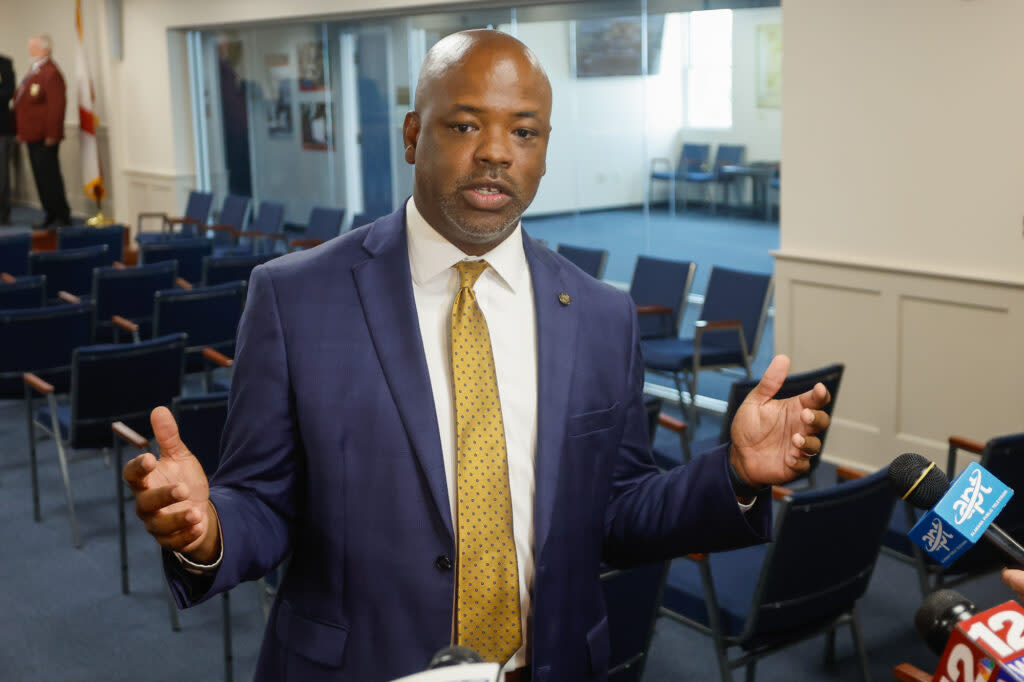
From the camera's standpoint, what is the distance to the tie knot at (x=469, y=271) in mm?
1572

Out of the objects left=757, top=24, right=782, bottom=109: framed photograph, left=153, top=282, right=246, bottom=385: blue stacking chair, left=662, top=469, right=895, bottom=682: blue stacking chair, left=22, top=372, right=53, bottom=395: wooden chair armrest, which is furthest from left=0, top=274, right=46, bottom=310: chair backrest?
left=757, top=24, right=782, bottom=109: framed photograph

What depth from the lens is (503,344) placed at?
1.60 m

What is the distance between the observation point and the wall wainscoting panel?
4934 mm

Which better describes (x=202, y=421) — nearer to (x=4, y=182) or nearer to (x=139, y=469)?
(x=139, y=469)

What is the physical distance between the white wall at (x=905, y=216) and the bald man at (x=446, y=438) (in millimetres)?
3835

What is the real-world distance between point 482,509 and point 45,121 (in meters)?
13.6

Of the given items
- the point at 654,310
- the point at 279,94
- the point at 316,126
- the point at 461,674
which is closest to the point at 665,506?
the point at 461,674

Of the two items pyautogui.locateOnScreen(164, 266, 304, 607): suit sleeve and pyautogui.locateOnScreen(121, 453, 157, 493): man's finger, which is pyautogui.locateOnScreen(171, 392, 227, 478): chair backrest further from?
pyautogui.locateOnScreen(121, 453, 157, 493): man's finger

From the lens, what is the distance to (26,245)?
8.24m

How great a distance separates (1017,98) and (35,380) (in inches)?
173

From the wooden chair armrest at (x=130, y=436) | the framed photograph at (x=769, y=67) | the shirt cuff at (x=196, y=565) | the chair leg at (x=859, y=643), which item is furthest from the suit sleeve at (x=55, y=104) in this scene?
the shirt cuff at (x=196, y=565)

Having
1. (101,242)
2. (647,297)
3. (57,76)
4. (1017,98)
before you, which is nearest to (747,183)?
(647,297)

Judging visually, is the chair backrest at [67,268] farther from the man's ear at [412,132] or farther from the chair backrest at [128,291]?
the man's ear at [412,132]

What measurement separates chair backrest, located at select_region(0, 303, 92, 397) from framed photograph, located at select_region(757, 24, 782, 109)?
162 inches
